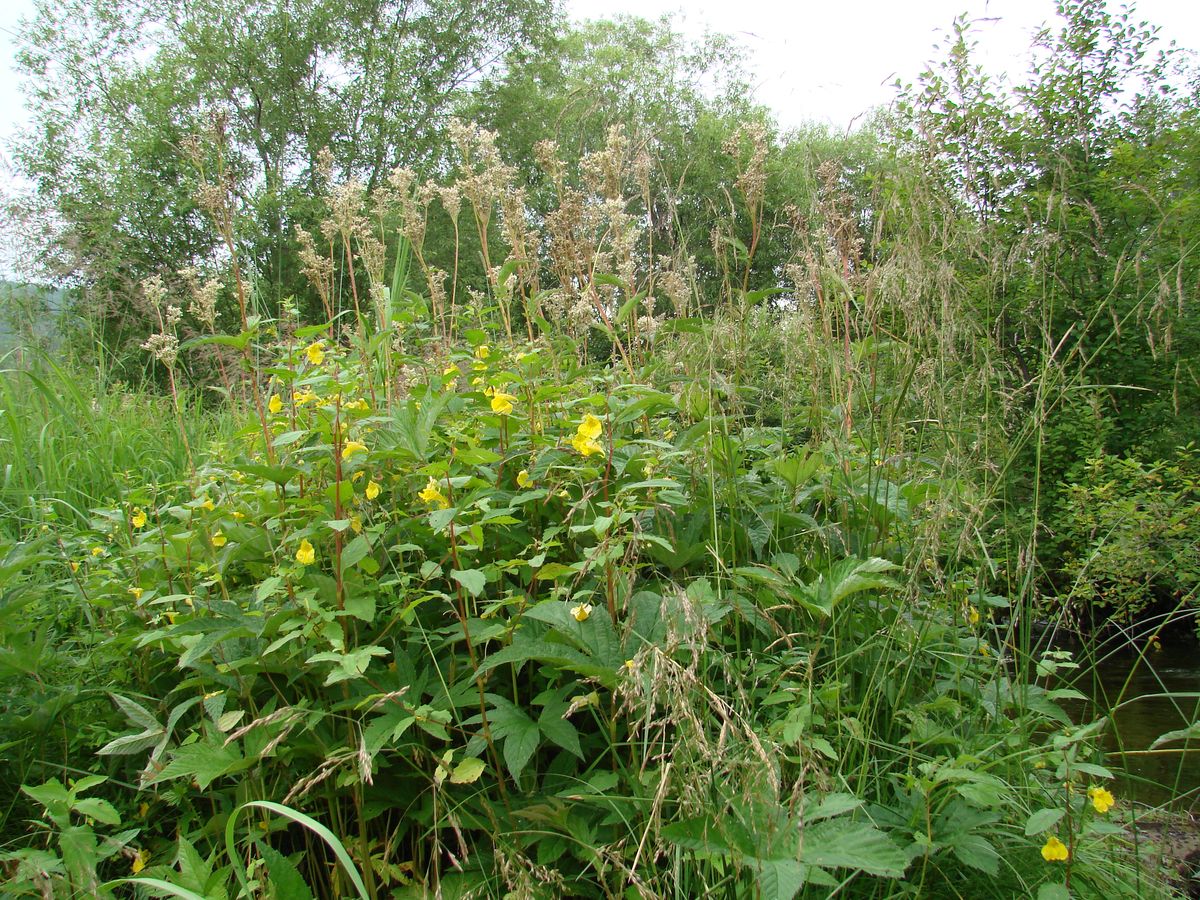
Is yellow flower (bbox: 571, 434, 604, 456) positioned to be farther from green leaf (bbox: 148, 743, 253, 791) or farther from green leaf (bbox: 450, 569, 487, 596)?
green leaf (bbox: 148, 743, 253, 791)

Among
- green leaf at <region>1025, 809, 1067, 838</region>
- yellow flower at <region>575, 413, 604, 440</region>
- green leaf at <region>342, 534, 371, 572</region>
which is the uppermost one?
yellow flower at <region>575, 413, 604, 440</region>

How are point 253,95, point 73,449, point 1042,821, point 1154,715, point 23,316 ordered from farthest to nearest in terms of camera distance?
point 253,95 → point 23,316 → point 1154,715 → point 73,449 → point 1042,821

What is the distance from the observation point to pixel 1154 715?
354 cm

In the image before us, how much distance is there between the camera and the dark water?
8.45 ft

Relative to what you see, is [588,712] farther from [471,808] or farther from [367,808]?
[367,808]

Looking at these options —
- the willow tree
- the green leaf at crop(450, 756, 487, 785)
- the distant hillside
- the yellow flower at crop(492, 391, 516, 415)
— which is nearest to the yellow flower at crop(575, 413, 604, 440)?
the yellow flower at crop(492, 391, 516, 415)

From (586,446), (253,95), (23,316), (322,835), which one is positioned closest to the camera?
(322,835)

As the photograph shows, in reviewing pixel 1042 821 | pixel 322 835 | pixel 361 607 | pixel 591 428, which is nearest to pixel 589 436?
pixel 591 428

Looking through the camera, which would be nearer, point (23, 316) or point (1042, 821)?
point (1042, 821)

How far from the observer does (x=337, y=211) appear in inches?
83.9

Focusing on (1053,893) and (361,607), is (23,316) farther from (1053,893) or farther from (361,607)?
(1053,893)

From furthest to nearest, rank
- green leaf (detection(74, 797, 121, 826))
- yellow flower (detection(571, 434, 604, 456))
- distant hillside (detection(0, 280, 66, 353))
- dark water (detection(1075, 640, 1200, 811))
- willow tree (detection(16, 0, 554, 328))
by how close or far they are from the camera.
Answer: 1. willow tree (detection(16, 0, 554, 328))
2. distant hillside (detection(0, 280, 66, 353))
3. dark water (detection(1075, 640, 1200, 811))
4. yellow flower (detection(571, 434, 604, 456))
5. green leaf (detection(74, 797, 121, 826))

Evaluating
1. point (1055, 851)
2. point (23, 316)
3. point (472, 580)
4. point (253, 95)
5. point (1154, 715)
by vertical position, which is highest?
point (253, 95)

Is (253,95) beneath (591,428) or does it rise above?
above
